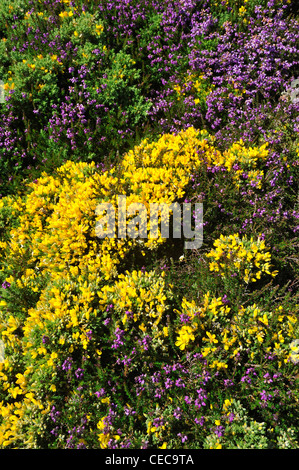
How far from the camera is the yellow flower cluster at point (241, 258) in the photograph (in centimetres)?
354

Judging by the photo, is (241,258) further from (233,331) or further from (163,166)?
(163,166)

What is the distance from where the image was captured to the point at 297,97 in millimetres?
4898

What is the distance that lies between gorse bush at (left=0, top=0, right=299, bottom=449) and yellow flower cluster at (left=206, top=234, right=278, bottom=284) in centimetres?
2

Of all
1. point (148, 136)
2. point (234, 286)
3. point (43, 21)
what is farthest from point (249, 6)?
point (234, 286)

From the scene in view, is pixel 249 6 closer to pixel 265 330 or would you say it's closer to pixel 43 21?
pixel 43 21

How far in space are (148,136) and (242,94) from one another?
166cm

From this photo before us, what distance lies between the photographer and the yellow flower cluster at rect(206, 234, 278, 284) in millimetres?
3541

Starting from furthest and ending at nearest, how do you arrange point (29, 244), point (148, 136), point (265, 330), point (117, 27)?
point (117, 27), point (148, 136), point (29, 244), point (265, 330)

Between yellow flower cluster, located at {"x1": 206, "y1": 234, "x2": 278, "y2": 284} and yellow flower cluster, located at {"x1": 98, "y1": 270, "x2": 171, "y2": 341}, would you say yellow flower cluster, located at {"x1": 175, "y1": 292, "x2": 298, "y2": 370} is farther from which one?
yellow flower cluster, located at {"x1": 206, "y1": 234, "x2": 278, "y2": 284}

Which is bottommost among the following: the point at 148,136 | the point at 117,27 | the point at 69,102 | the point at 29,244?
the point at 29,244

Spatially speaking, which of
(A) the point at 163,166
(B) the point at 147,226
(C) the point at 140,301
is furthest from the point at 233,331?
(A) the point at 163,166

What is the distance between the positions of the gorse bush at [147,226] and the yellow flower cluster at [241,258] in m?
0.02

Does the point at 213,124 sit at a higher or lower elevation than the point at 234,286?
higher

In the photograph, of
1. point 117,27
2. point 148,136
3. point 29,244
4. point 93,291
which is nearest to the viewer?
point 93,291
